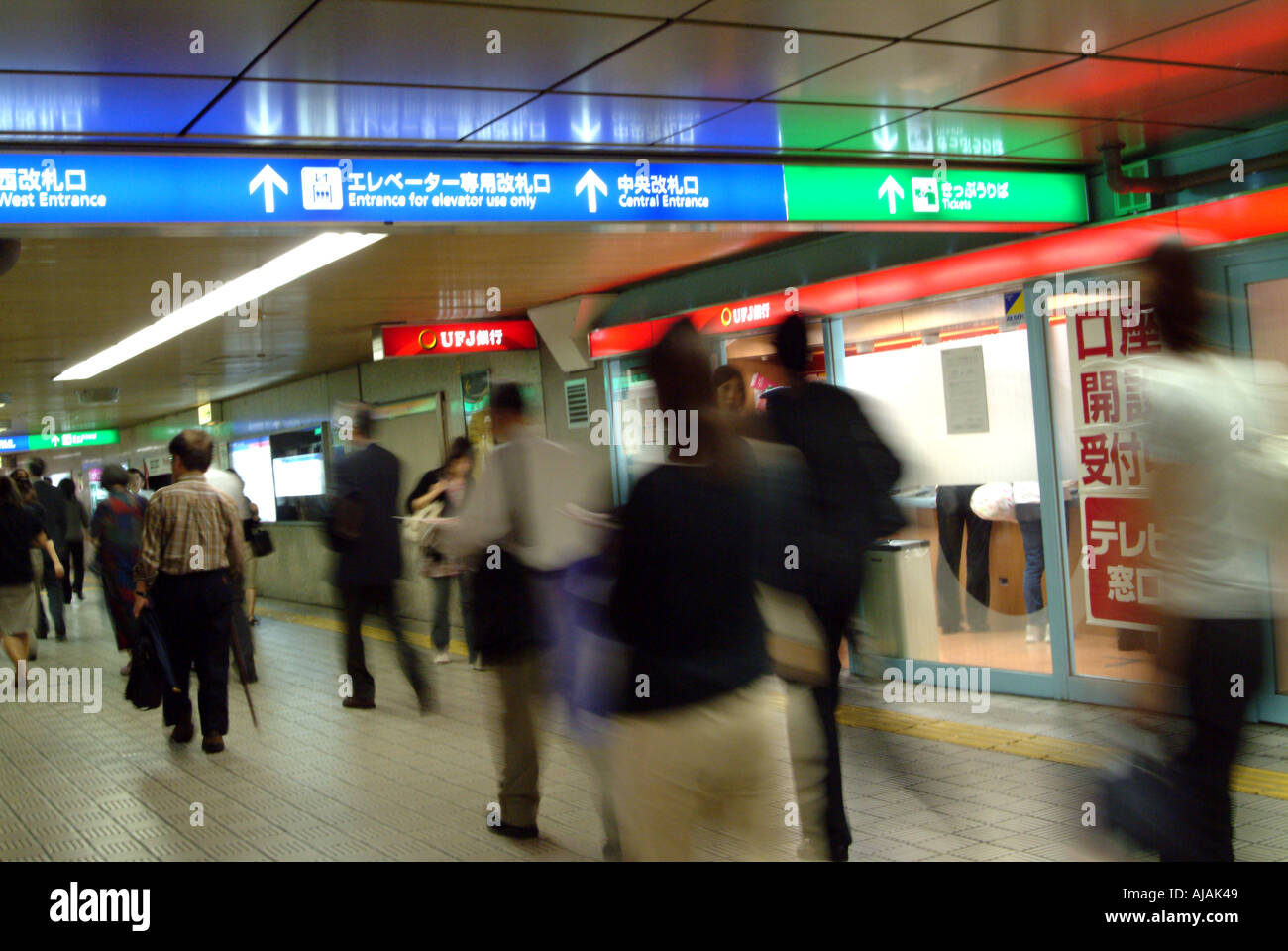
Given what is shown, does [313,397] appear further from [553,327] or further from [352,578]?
[352,578]

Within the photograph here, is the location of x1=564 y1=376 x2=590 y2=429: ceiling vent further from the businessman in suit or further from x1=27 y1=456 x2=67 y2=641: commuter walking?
x1=27 y1=456 x2=67 y2=641: commuter walking

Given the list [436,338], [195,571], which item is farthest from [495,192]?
[436,338]

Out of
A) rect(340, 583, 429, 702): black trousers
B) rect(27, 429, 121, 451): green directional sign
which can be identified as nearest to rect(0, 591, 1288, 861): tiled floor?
rect(340, 583, 429, 702): black trousers

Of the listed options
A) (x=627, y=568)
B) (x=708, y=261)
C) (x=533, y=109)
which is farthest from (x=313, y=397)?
(x=627, y=568)

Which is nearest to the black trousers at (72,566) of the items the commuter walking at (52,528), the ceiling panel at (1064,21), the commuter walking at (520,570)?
the commuter walking at (52,528)

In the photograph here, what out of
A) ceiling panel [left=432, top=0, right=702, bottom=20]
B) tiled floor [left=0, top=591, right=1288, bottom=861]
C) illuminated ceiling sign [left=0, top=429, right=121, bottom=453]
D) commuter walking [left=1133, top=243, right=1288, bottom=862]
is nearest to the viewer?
commuter walking [left=1133, top=243, right=1288, bottom=862]

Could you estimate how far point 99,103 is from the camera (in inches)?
168

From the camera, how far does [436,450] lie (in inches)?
501

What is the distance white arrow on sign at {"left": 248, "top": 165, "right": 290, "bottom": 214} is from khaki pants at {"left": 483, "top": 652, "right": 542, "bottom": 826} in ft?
6.55

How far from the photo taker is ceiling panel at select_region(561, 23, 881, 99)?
160 inches

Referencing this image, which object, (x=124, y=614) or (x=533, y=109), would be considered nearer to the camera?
(x=533, y=109)

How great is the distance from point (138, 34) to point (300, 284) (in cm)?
481

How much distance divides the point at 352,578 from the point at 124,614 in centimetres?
323

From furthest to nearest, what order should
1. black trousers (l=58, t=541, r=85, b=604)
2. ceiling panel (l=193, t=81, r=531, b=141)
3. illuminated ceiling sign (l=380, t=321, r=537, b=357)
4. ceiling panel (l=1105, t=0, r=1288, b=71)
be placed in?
1. black trousers (l=58, t=541, r=85, b=604)
2. illuminated ceiling sign (l=380, t=321, r=537, b=357)
3. ceiling panel (l=193, t=81, r=531, b=141)
4. ceiling panel (l=1105, t=0, r=1288, b=71)
